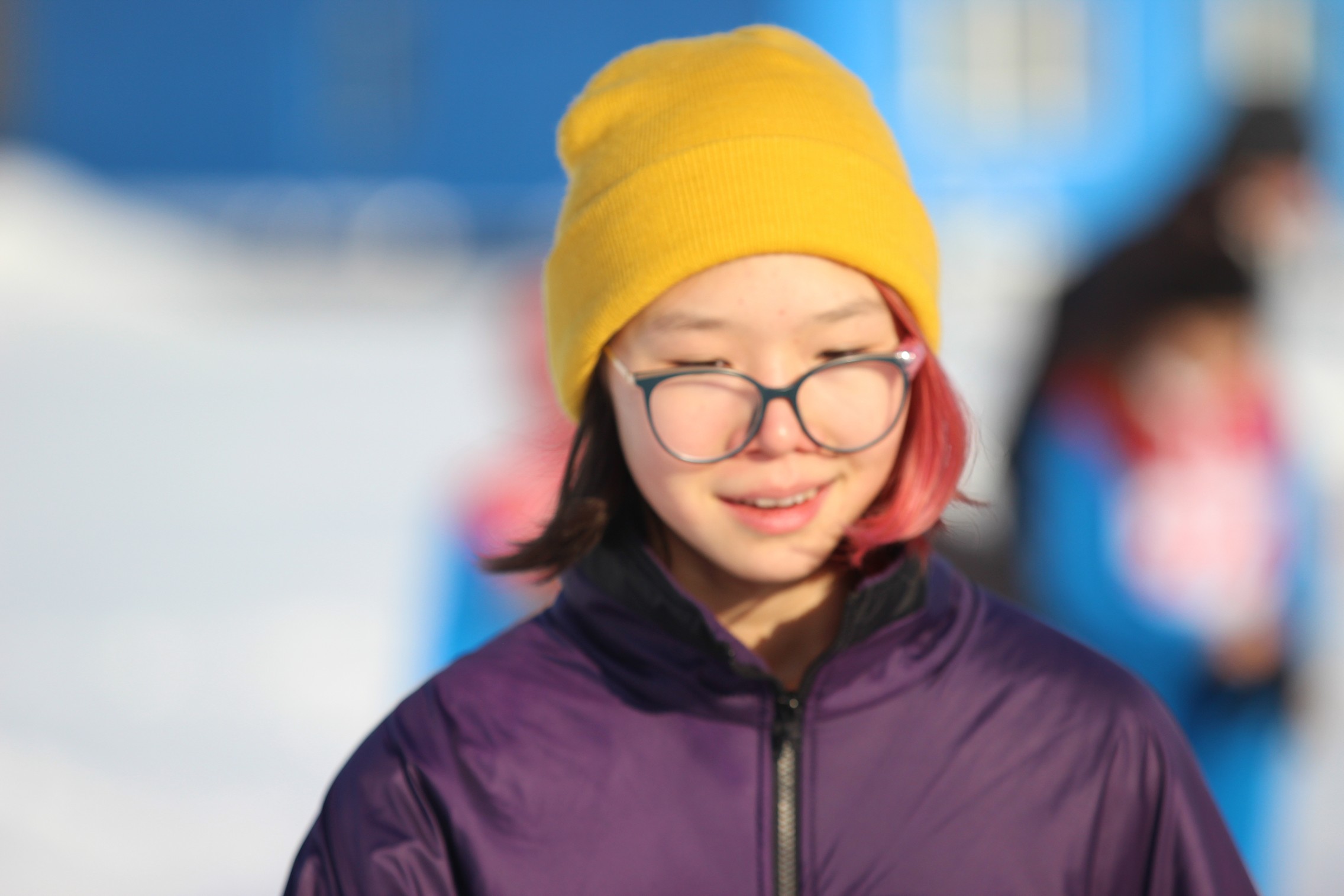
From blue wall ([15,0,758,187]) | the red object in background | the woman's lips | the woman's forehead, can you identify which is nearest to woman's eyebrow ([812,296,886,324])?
the woman's forehead

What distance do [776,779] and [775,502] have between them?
271mm

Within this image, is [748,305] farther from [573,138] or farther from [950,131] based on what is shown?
[950,131]

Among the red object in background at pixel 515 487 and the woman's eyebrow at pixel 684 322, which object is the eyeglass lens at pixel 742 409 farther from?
the red object in background at pixel 515 487

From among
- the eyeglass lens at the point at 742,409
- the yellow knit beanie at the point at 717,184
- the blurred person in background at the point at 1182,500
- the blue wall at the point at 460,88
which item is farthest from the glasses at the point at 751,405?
the blue wall at the point at 460,88

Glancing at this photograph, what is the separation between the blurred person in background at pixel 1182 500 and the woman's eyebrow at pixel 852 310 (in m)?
2.60

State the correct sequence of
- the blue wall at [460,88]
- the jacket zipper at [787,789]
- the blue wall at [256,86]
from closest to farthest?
the jacket zipper at [787,789] < the blue wall at [460,88] < the blue wall at [256,86]

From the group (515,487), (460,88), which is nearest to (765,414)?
(515,487)

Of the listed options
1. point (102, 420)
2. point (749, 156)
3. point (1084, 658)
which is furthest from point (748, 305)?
point (102, 420)

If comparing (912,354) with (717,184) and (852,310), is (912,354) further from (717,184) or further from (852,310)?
(717,184)

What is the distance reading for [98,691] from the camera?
13.4ft

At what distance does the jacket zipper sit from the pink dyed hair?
19 centimetres

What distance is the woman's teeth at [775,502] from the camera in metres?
1.34

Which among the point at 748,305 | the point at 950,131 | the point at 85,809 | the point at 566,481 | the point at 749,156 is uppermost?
the point at 950,131

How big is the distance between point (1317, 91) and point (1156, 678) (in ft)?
22.9
